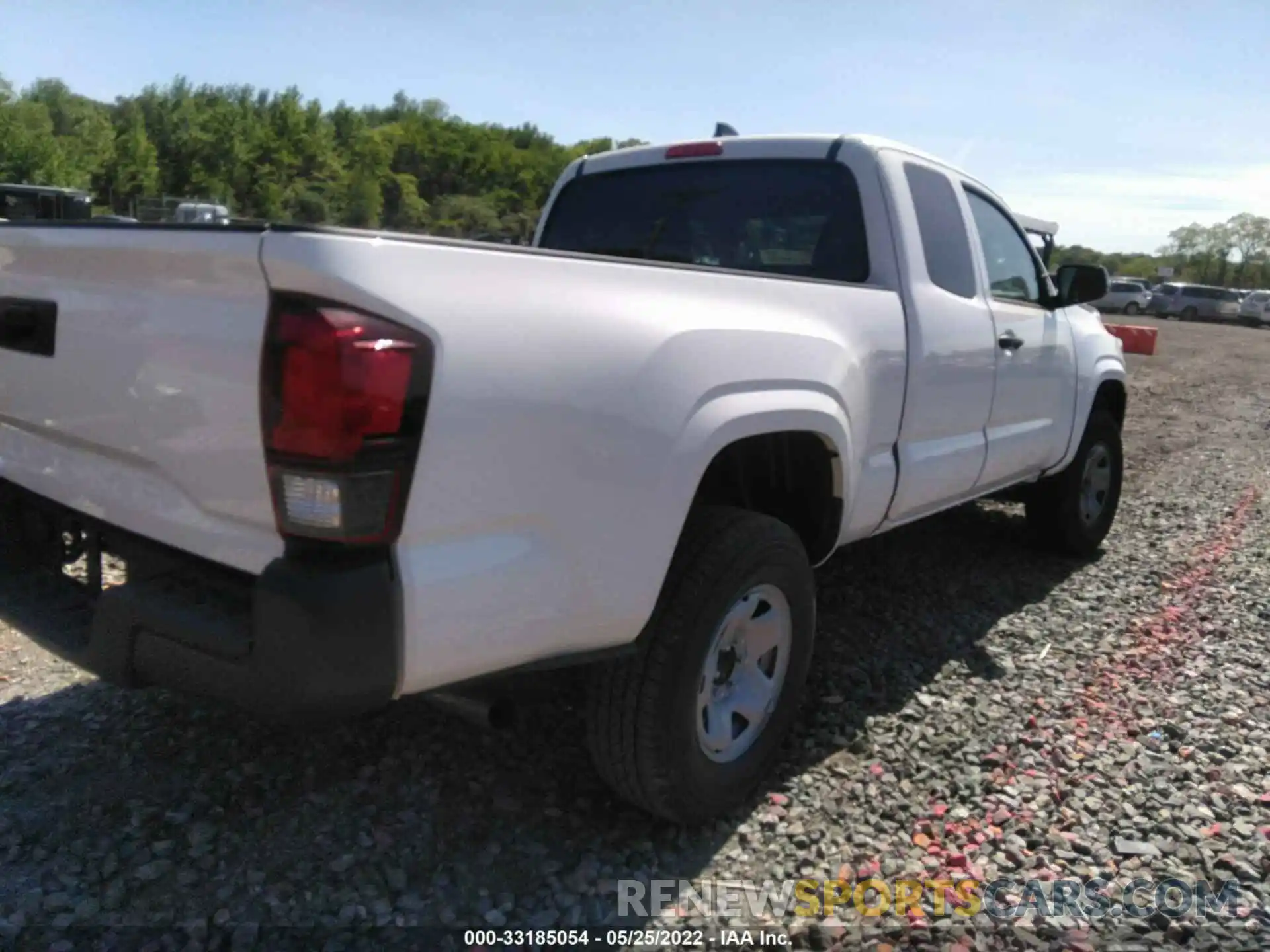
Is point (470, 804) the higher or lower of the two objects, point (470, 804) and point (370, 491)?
the lower

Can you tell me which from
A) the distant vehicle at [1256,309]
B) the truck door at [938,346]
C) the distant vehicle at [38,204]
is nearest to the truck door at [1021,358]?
the truck door at [938,346]

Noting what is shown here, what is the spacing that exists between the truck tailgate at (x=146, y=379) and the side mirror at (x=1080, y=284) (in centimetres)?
397

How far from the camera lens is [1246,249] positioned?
98.0 meters

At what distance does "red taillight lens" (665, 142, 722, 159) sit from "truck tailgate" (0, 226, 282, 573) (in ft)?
7.68

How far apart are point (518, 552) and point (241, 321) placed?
2.27ft

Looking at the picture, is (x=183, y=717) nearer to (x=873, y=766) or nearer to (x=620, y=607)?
(x=620, y=607)

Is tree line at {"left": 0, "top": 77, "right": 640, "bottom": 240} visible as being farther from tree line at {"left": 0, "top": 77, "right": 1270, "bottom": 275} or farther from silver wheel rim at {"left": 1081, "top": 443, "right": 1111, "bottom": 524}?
silver wheel rim at {"left": 1081, "top": 443, "right": 1111, "bottom": 524}

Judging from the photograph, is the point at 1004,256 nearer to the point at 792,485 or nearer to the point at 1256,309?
the point at 792,485

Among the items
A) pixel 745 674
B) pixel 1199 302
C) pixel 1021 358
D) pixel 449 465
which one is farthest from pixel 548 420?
pixel 1199 302

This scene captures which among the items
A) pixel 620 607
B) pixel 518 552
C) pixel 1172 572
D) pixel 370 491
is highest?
pixel 370 491

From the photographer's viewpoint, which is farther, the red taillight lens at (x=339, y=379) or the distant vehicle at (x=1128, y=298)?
the distant vehicle at (x=1128, y=298)

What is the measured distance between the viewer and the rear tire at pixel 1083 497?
5430 mm

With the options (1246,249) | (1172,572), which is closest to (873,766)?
(1172,572)

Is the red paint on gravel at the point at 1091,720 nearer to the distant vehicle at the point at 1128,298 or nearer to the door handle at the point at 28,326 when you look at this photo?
the door handle at the point at 28,326
